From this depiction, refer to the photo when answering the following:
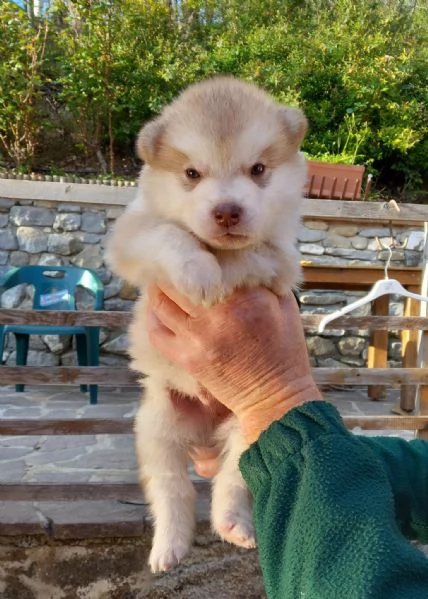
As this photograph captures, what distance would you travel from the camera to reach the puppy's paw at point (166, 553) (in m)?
1.87

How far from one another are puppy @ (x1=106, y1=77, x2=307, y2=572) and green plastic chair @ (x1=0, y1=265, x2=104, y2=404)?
447cm

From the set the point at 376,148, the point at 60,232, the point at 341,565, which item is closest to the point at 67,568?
the point at 341,565

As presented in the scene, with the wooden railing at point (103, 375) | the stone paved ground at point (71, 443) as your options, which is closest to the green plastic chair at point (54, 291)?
the stone paved ground at point (71, 443)

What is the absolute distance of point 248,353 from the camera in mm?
1638

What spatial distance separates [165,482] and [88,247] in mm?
5866

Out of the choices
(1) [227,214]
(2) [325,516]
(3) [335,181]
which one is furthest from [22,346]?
(2) [325,516]

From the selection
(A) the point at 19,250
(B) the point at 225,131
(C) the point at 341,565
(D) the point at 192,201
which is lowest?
(A) the point at 19,250

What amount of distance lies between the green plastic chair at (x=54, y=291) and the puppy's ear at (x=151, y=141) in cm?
462

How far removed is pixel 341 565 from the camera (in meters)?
1.05

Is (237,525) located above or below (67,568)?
above

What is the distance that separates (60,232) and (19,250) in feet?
1.94

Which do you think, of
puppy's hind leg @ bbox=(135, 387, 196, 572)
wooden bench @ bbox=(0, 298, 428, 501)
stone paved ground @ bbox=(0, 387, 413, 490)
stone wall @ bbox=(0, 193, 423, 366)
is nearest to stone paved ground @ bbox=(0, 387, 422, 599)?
wooden bench @ bbox=(0, 298, 428, 501)

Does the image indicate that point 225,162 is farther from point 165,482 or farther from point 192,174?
point 165,482

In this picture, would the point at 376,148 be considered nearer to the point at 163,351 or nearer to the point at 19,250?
the point at 19,250
